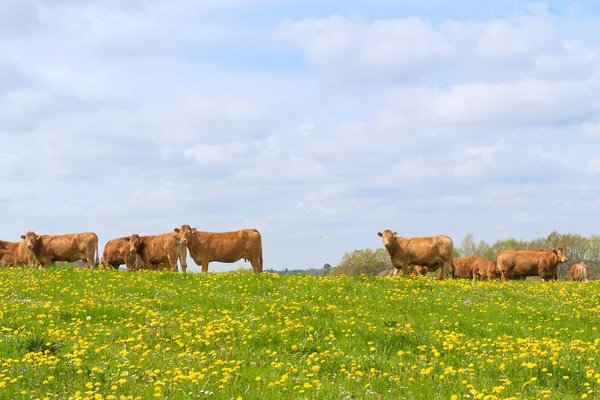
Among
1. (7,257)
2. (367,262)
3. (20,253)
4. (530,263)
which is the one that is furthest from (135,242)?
(367,262)

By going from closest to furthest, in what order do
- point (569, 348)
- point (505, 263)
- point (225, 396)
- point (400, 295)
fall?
point (225, 396), point (569, 348), point (400, 295), point (505, 263)

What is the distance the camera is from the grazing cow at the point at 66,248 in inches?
1401

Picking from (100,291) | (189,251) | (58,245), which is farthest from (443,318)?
(58,245)

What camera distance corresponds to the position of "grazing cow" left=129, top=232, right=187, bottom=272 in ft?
108

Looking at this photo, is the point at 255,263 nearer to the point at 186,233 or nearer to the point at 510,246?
the point at 186,233

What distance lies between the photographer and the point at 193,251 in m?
31.5

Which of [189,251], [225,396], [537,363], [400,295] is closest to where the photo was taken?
[225,396]

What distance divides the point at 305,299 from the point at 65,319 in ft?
20.8

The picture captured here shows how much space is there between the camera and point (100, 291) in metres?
18.8

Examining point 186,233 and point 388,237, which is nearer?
point 186,233

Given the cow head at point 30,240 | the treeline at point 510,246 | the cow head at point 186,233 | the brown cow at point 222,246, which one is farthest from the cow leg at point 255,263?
the treeline at point 510,246

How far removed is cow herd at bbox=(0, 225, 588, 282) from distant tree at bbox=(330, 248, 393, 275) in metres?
55.4

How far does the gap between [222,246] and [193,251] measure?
151 cm

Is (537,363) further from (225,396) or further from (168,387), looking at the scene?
(168,387)
